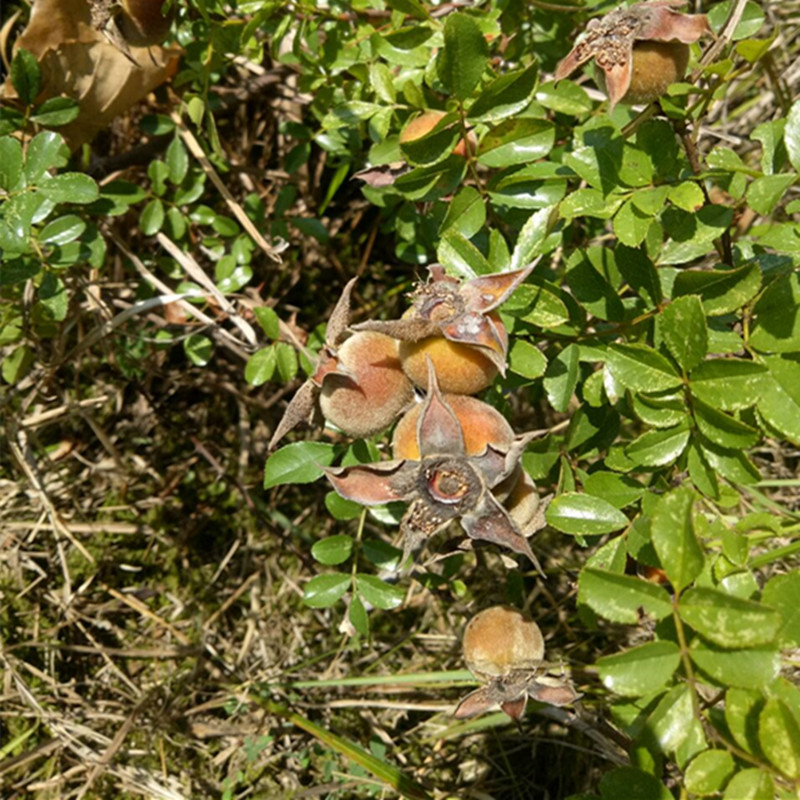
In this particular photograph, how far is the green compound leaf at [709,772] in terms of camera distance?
4.53ft

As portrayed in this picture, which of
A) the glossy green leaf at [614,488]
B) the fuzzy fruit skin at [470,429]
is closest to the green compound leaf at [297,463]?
the fuzzy fruit skin at [470,429]

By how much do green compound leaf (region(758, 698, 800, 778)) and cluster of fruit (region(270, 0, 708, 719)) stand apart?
44 centimetres

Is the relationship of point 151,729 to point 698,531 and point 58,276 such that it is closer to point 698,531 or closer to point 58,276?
point 58,276

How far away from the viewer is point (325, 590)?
86.8 inches

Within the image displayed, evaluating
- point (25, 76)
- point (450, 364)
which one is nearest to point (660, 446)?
point (450, 364)

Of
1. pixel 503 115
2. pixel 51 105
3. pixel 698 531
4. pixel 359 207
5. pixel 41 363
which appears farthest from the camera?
pixel 359 207

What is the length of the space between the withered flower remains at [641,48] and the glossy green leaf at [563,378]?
56 centimetres

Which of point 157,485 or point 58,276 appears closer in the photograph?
point 58,276

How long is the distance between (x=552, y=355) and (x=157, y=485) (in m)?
1.80

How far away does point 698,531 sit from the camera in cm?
176

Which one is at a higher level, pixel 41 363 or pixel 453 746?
pixel 41 363

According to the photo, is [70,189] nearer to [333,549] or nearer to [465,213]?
[465,213]

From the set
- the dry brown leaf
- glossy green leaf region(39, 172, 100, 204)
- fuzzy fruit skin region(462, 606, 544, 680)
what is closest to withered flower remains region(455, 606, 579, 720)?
fuzzy fruit skin region(462, 606, 544, 680)

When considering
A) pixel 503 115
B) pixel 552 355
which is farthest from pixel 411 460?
pixel 503 115
